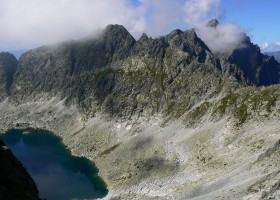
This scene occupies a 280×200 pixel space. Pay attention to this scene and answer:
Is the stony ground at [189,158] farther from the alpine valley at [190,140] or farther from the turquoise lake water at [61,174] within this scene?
the turquoise lake water at [61,174]

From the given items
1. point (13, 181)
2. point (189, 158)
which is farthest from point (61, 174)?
point (13, 181)

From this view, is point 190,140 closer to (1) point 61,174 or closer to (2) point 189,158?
(2) point 189,158

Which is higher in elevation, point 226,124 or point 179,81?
point 179,81

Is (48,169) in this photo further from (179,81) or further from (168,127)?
(179,81)

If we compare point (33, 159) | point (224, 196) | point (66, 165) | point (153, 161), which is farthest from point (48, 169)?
point (224, 196)

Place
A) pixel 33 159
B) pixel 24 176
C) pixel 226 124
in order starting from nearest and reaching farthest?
pixel 24 176 → pixel 226 124 → pixel 33 159

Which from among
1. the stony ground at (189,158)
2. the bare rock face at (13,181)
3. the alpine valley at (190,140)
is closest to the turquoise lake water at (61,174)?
the alpine valley at (190,140)

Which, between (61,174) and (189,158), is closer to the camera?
(189,158)
